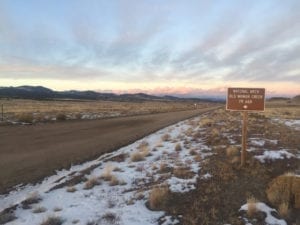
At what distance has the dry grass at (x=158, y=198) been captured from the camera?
764 centimetres

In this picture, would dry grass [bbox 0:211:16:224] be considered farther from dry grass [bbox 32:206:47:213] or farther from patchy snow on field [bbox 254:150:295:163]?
patchy snow on field [bbox 254:150:295:163]

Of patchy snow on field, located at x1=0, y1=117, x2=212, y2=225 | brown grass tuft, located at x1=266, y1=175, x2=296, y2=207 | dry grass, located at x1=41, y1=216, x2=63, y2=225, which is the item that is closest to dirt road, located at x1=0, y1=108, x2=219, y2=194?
patchy snow on field, located at x1=0, y1=117, x2=212, y2=225

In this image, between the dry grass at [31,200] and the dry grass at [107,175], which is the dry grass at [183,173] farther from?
the dry grass at [31,200]

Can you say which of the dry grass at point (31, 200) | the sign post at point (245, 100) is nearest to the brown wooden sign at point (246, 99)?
the sign post at point (245, 100)

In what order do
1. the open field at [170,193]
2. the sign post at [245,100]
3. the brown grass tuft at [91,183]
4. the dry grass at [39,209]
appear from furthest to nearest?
the sign post at [245,100] < the brown grass tuft at [91,183] < the dry grass at [39,209] < the open field at [170,193]

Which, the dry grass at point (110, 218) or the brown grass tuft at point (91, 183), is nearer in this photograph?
the dry grass at point (110, 218)

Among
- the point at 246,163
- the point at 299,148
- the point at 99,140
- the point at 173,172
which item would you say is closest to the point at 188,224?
the point at 173,172

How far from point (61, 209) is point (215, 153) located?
726 cm

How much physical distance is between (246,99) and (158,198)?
5.35 meters

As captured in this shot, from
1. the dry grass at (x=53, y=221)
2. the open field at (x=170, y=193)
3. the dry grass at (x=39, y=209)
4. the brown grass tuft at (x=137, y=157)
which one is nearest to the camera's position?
the dry grass at (x=53, y=221)

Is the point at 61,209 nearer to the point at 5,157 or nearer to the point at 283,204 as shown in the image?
the point at 283,204

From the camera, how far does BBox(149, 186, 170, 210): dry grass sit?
7637mm

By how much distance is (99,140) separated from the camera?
61.2 ft

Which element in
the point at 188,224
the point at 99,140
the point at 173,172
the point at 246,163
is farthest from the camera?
the point at 99,140
